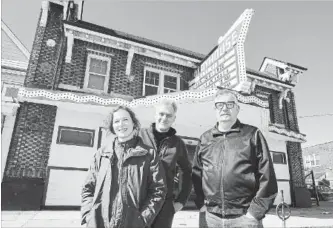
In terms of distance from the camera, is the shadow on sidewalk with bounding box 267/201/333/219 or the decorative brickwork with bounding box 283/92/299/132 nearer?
the shadow on sidewalk with bounding box 267/201/333/219

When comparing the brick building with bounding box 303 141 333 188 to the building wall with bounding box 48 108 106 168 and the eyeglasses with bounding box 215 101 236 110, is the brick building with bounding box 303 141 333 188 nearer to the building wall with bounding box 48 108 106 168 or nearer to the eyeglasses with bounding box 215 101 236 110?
the building wall with bounding box 48 108 106 168

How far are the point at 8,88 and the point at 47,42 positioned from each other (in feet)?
12.4

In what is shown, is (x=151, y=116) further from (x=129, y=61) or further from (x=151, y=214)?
(x=151, y=214)

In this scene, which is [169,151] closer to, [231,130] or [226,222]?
[231,130]

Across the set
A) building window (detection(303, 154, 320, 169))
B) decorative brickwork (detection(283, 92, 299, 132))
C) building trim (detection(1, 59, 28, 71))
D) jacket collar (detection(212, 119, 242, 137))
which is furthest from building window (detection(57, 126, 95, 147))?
building window (detection(303, 154, 320, 169))

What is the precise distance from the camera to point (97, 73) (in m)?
9.62

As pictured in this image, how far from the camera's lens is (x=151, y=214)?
1957 millimetres

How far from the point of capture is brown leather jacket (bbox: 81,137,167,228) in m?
1.92

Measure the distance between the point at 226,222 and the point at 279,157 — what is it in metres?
11.4

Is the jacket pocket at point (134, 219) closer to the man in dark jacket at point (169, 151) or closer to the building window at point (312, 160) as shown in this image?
the man in dark jacket at point (169, 151)

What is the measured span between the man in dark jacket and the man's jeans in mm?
325

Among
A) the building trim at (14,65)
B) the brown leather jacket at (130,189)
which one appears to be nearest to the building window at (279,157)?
the brown leather jacket at (130,189)

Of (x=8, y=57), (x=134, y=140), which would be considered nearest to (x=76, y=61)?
(x=8, y=57)

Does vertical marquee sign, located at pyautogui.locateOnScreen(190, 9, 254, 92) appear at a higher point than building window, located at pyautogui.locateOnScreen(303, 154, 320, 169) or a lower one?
higher
